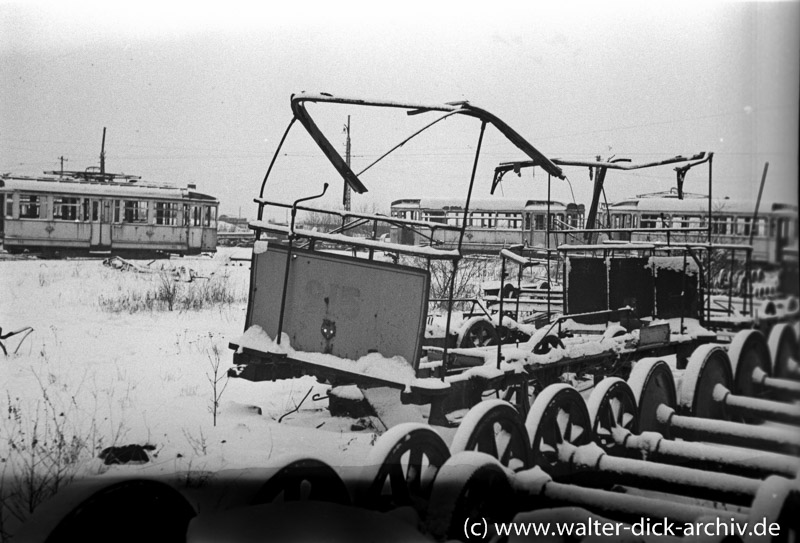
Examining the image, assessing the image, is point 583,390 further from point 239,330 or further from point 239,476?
point 239,476

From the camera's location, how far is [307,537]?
184cm

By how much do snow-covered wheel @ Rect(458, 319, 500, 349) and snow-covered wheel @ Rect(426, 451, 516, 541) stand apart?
2487mm

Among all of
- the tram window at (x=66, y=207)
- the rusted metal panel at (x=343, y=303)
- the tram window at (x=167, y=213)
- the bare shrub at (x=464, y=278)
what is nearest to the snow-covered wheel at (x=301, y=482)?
the rusted metal panel at (x=343, y=303)

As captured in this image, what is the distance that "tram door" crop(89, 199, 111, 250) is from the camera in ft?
12.8

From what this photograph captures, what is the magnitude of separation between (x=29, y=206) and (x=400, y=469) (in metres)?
3.34

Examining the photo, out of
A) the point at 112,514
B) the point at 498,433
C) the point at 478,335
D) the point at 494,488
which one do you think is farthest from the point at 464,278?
the point at 112,514

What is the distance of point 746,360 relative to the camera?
11.1ft

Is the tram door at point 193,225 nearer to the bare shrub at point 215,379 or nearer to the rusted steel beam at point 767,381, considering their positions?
the bare shrub at point 215,379

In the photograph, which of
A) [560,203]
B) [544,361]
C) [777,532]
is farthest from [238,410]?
[560,203]

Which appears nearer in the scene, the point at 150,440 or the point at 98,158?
the point at 150,440

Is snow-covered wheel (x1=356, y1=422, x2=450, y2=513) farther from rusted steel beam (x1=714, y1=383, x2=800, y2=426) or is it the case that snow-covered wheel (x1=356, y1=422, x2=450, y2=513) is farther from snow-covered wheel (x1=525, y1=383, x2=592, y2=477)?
rusted steel beam (x1=714, y1=383, x2=800, y2=426)

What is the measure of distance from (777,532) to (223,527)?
173 centimetres

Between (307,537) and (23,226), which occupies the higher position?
(23,226)

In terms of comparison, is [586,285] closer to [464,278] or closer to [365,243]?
[464,278]
